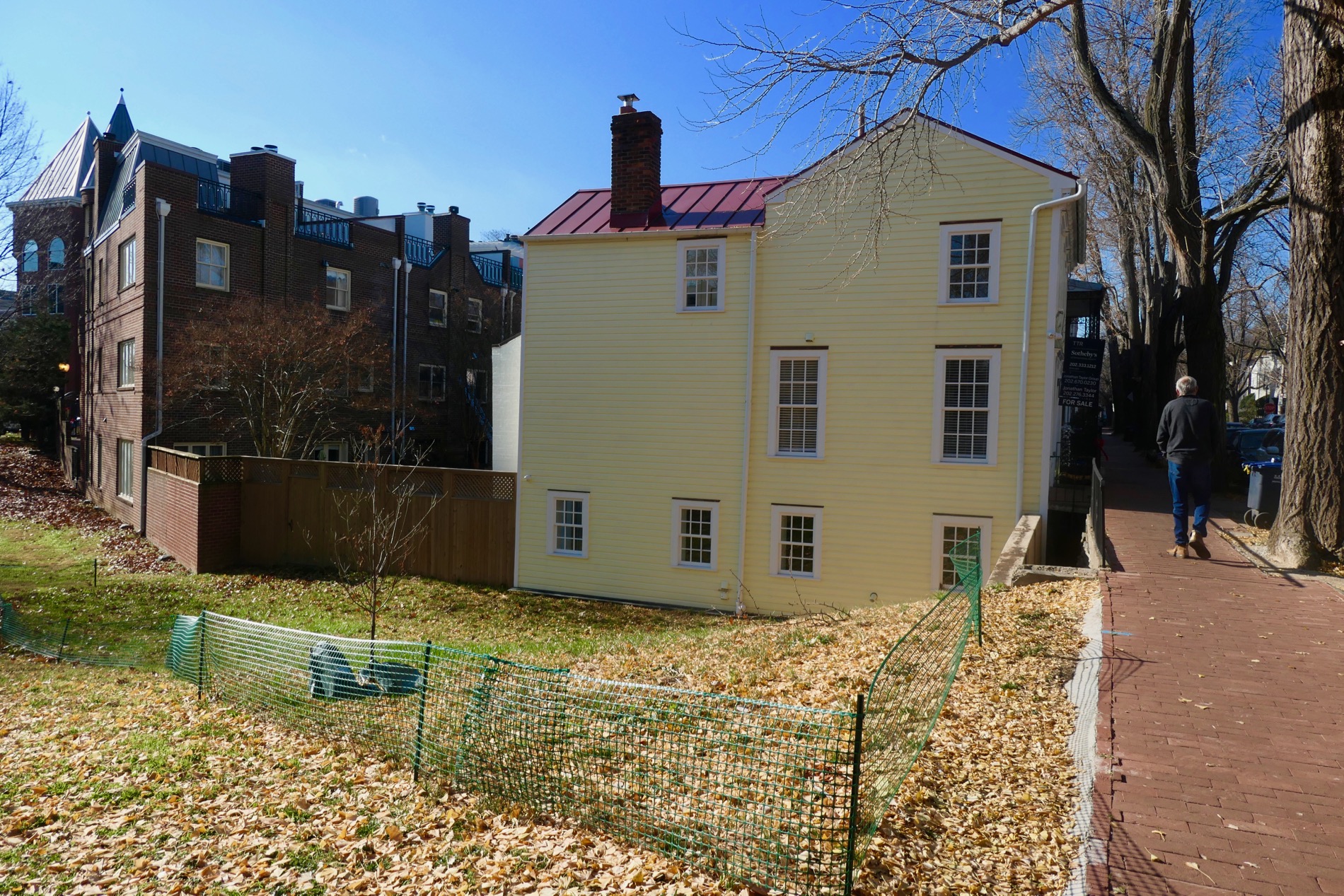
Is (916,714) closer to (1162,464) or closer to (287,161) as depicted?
(1162,464)

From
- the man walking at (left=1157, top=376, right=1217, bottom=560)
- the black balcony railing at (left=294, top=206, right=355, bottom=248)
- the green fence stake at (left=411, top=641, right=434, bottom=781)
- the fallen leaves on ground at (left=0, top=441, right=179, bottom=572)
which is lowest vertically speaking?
the fallen leaves on ground at (left=0, top=441, right=179, bottom=572)

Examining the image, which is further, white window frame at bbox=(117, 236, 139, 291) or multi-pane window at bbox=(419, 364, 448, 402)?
multi-pane window at bbox=(419, 364, 448, 402)

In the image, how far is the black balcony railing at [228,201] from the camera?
80.7ft

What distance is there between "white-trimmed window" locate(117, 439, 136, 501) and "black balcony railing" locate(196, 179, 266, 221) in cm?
722

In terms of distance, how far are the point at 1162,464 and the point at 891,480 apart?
45.5 feet

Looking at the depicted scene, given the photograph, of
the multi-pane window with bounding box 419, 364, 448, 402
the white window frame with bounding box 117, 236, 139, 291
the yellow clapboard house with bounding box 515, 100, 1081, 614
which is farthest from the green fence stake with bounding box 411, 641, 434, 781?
the multi-pane window with bounding box 419, 364, 448, 402

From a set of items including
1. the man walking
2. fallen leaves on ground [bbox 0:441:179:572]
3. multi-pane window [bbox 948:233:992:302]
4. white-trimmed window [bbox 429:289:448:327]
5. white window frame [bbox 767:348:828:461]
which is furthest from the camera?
white-trimmed window [bbox 429:289:448:327]

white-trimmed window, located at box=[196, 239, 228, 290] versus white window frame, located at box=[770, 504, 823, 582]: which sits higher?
→ white-trimmed window, located at box=[196, 239, 228, 290]

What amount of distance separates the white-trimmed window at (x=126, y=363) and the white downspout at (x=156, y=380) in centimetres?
156

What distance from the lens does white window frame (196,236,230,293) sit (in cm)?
2400

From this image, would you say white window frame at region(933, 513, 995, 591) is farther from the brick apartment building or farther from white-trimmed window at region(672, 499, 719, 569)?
the brick apartment building

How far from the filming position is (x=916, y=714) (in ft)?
17.5

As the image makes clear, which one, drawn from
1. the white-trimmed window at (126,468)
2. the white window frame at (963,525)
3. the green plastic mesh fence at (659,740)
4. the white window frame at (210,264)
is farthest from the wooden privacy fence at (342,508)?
the green plastic mesh fence at (659,740)

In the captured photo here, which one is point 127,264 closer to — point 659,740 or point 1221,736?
point 659,740
